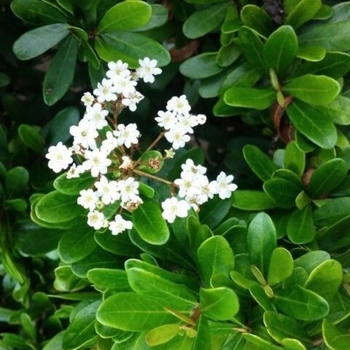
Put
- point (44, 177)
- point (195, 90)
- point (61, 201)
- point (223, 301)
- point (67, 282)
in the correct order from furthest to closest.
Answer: point (195, 90) → point (44, 177) → point (67, 282) → point (61, 201) → point (223, 301)

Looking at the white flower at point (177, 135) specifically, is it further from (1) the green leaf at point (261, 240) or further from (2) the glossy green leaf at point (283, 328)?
(2) the glossy green leaf at point (283, 328)

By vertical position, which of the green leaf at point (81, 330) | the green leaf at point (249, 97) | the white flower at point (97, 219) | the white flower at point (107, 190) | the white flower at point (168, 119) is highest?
the white flower at point (168, 119)

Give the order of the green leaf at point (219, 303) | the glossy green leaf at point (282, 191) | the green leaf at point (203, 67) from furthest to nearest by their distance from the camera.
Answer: the green leaf at point (203, 67)
the glossy green leaf at point (282, 191)
the green leaf at point (219, 303)

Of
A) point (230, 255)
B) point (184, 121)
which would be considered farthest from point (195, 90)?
point (230, 255)

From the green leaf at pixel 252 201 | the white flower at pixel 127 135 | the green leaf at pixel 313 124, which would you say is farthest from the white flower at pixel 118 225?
the green leaf at pixel 313 124

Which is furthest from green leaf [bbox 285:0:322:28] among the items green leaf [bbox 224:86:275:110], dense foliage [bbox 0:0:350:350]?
green leaf [bbox 224:86:275:110]

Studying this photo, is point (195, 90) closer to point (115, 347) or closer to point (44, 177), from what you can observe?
point (44, 177)

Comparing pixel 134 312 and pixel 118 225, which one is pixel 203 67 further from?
pixel 134 312
